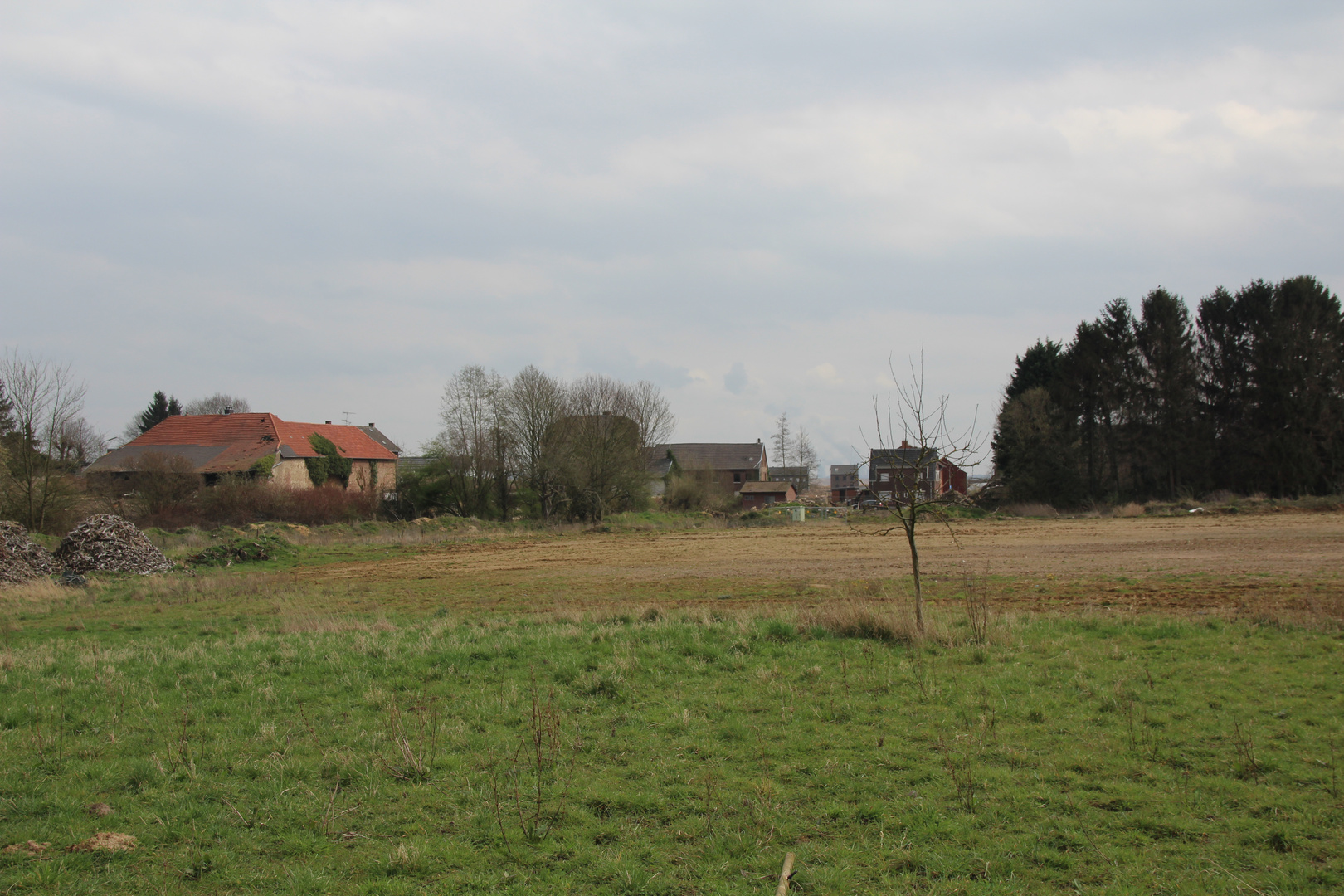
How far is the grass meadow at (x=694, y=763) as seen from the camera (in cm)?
485

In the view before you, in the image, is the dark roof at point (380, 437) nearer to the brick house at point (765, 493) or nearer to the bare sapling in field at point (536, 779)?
the brick house at point (765, 493)

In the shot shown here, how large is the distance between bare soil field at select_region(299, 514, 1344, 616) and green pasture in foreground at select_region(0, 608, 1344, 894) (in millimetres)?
4872

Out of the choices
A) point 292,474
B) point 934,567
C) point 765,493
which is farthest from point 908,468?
point 765,493

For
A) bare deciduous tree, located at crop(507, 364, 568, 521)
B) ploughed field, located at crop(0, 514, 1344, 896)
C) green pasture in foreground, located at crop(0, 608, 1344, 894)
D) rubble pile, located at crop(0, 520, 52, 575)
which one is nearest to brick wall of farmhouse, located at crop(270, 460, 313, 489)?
bare deciduous tree, located at crop(507, 364, 568, 521)

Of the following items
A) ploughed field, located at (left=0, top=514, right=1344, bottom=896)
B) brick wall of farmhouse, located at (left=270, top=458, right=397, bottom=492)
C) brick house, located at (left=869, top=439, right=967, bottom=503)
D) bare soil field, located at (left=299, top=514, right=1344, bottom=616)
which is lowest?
bare soil field, located at (left=299, top=514, right=1344, bottom=616)

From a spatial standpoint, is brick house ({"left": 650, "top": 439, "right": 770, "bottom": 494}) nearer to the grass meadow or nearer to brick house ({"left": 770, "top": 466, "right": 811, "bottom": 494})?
brick house ({"left": 770, "top": 466, "right": 811, "bottom": 494})

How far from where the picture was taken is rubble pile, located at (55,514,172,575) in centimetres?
2712

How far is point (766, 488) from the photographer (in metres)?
84.6

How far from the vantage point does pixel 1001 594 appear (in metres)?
17.4

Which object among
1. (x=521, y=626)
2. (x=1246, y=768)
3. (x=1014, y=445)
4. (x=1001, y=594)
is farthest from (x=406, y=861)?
(x=1014, y=445)

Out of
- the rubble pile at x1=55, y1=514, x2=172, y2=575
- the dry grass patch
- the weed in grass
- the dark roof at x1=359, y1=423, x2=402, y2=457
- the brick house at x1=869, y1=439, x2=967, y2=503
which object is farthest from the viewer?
the dark roof at x1=359, y1=423, x2=402, y2=457

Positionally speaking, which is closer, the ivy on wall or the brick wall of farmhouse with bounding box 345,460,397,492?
the ivy on wall

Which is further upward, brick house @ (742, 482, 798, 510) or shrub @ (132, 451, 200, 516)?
shrub @ (132, 451, 200, 516)

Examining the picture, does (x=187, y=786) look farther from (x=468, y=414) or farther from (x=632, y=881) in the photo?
(x=468, y=414)
